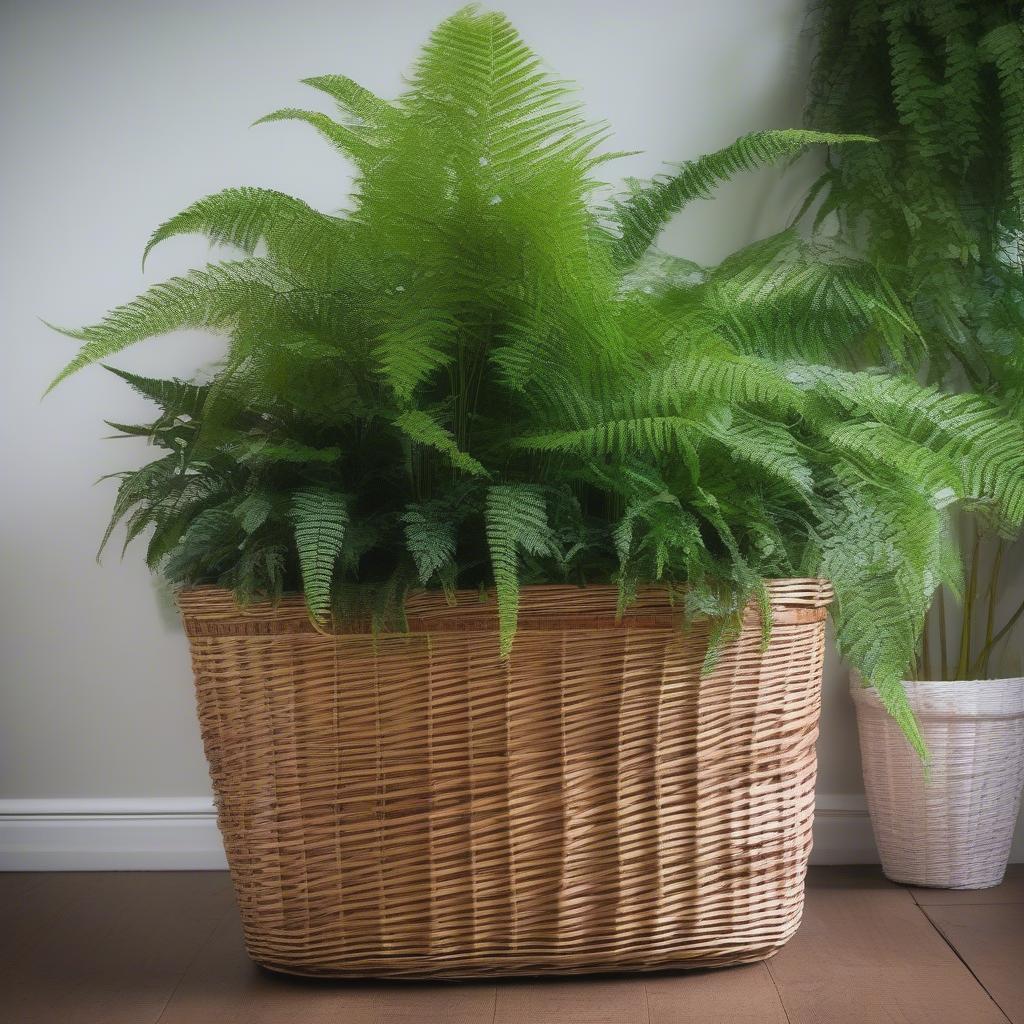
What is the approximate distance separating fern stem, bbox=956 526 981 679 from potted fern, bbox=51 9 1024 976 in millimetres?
458

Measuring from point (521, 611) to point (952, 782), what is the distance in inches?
29.1

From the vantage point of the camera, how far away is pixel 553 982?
3.88 ft

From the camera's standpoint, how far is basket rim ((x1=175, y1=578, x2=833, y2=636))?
109 cm

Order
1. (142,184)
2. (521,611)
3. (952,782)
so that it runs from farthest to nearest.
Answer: (142,184)
(952,782)
(521,611)

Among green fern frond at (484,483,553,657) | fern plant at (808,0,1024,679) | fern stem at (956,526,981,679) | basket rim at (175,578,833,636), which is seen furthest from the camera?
fern stem at (956,526,981,679)

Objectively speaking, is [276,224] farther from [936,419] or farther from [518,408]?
[936,419]

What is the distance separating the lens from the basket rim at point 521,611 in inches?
42.9

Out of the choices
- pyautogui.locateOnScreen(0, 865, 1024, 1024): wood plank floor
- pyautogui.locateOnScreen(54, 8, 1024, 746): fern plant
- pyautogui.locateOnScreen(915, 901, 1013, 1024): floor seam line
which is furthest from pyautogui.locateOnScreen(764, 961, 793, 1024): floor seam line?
pyautogui.locateOnScreen(54, 8, 1024, 746): fern plant

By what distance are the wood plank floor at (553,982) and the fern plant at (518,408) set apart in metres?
0.32

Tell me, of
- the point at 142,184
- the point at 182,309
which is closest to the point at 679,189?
the point at 182,309

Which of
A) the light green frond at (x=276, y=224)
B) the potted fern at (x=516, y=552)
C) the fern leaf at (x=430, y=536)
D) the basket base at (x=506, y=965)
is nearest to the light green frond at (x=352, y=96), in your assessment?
the potted fern at (x=516, y=552)

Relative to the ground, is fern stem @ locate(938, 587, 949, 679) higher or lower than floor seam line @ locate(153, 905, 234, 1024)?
higher

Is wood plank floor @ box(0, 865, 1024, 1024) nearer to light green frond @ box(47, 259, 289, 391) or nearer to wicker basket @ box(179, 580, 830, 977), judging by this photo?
wicker basket @ box(179, 580, 830, 977)

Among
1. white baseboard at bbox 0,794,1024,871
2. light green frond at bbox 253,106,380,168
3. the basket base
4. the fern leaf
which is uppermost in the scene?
light green frond at bbox 253,106,380,168
